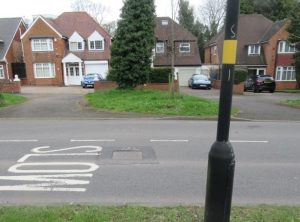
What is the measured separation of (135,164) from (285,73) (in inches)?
1386

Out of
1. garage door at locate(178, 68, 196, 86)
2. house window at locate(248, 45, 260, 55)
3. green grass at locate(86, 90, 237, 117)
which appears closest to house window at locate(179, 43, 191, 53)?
garage door at locate(178, 68, 196, 86)

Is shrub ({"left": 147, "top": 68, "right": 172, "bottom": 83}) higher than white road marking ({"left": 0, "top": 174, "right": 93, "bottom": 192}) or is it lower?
higher

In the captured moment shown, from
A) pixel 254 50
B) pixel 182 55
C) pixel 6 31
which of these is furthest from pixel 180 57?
pixel 6 31

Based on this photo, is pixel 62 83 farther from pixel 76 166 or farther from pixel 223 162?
pixel 223 162

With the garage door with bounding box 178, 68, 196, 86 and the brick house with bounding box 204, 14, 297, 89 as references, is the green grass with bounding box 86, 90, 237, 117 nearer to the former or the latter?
the brick house with bounding box 204, 14, 297, 89

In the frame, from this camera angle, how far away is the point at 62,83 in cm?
3709

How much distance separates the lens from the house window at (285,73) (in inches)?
1466

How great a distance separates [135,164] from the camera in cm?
680

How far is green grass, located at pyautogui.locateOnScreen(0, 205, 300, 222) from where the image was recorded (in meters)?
3.96

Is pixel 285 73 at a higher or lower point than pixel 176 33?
lower

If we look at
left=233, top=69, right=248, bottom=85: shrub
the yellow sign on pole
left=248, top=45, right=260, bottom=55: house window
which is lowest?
left=233, top=69, right=248, bottom=85: shrub

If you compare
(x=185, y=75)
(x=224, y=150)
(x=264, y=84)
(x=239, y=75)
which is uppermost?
(x=224, y=150)

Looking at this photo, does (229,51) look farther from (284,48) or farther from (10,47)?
(10,47)

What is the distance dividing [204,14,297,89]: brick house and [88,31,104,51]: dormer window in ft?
47.3
